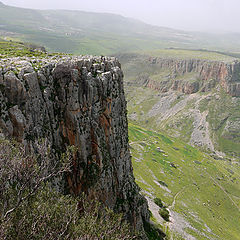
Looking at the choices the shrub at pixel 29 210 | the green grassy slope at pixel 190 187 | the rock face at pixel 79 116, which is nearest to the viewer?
the shrub at pixel 29 210

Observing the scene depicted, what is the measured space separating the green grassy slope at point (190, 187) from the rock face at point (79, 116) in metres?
38.4

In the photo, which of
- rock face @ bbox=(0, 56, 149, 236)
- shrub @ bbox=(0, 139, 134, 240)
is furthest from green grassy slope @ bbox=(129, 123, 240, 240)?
shrub @ bbox=(0, 139, 134, 240)

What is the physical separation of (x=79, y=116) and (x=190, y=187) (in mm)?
104800

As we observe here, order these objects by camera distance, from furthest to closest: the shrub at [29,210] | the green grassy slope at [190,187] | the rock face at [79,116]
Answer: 1. the green grassy slope at [190,187]
2. the rock face at [79,116]
3. the shrub at [29,210]

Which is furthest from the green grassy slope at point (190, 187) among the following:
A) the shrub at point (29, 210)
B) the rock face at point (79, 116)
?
the shrub at point (29, 210)

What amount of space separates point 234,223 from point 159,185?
4121 centimetres

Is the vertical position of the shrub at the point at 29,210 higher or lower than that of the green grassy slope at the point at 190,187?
higher

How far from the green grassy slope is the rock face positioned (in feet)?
126

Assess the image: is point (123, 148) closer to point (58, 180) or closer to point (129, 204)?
point (129, 204)

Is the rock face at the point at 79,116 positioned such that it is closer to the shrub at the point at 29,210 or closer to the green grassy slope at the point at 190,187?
the shrub at the point at 29,210

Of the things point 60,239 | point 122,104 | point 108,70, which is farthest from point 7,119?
point 122,104

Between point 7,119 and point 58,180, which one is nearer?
point 7,119

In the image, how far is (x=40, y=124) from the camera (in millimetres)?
28641

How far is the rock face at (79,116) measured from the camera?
2575cm
